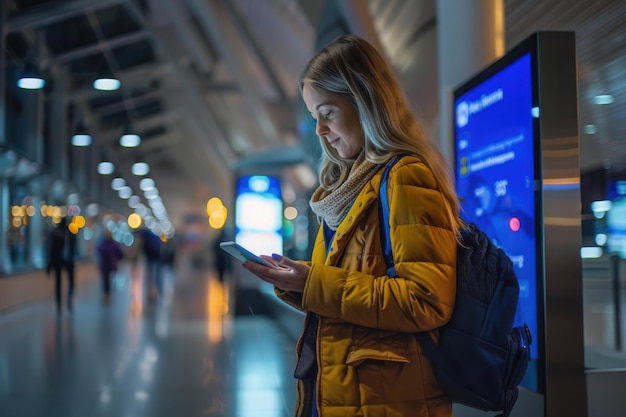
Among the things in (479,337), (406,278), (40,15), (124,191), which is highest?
(40,15)

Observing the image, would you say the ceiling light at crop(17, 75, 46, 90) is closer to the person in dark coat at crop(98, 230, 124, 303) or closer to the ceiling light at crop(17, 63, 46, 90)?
the ceiling light at crop(17, 63, 46, 90)

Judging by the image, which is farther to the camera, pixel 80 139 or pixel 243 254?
pixel 80 139

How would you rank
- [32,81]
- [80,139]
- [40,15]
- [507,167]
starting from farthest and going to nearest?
[80,139] → [40,15] → [32,81] → [507,167]

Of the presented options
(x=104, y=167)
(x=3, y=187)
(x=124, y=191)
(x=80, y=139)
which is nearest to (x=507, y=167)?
(x=3, y=187)

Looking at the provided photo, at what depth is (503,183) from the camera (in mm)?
3633

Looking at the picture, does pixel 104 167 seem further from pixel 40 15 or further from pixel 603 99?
pixel 603 99

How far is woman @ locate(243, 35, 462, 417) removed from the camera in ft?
5.30

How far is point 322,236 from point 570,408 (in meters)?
1.82

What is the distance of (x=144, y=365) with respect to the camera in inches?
295

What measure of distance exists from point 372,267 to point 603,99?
419 centimetres

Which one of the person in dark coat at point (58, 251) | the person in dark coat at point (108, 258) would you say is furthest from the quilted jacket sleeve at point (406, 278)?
the person in dark coat at point (108, 258)

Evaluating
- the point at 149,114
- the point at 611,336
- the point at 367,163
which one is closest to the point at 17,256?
the point at 611,336

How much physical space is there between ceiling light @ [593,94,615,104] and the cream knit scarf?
3.90 meters

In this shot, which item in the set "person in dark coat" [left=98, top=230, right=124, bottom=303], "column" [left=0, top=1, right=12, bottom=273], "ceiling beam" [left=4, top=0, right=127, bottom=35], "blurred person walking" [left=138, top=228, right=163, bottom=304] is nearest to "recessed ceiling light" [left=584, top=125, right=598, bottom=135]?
"column" [left=0, top=1, right=12, bottom=273]
